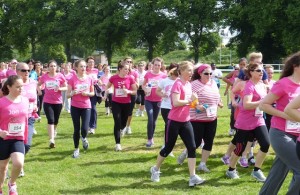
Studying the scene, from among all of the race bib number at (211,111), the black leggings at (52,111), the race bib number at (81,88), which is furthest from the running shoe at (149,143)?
the race bib number at (211,111)

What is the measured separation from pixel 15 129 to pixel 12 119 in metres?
Answer: 0.14

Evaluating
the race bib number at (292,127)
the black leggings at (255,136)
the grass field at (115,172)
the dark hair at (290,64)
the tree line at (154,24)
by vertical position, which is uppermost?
the tree line at (154,24)

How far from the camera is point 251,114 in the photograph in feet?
21.8

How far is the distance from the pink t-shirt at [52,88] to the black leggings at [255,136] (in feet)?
15.3

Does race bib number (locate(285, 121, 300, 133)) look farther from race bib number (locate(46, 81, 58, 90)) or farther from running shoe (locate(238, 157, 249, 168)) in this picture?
race bib number (locate(46, 81, 58, 90))

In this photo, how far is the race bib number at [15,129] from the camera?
5787 millimetres

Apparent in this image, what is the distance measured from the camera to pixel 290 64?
4914mm

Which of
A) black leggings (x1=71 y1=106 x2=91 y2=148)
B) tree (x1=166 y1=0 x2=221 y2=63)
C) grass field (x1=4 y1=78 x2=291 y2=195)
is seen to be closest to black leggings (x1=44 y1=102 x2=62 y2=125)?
grass field (x1=4 y1=78 x2=291 y2=195)

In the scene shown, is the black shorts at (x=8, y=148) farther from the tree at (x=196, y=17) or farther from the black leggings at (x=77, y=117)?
the tree at (x=196, y=17)

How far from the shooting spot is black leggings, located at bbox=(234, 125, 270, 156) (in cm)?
660

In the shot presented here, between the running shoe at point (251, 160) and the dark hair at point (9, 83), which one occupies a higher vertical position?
the dark hair at point (9, 83)

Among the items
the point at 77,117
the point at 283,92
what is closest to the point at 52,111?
the point at 77,117

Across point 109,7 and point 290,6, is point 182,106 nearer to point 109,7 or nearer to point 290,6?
point 290,6

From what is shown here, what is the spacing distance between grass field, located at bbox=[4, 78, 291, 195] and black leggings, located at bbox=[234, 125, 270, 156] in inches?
22.9
